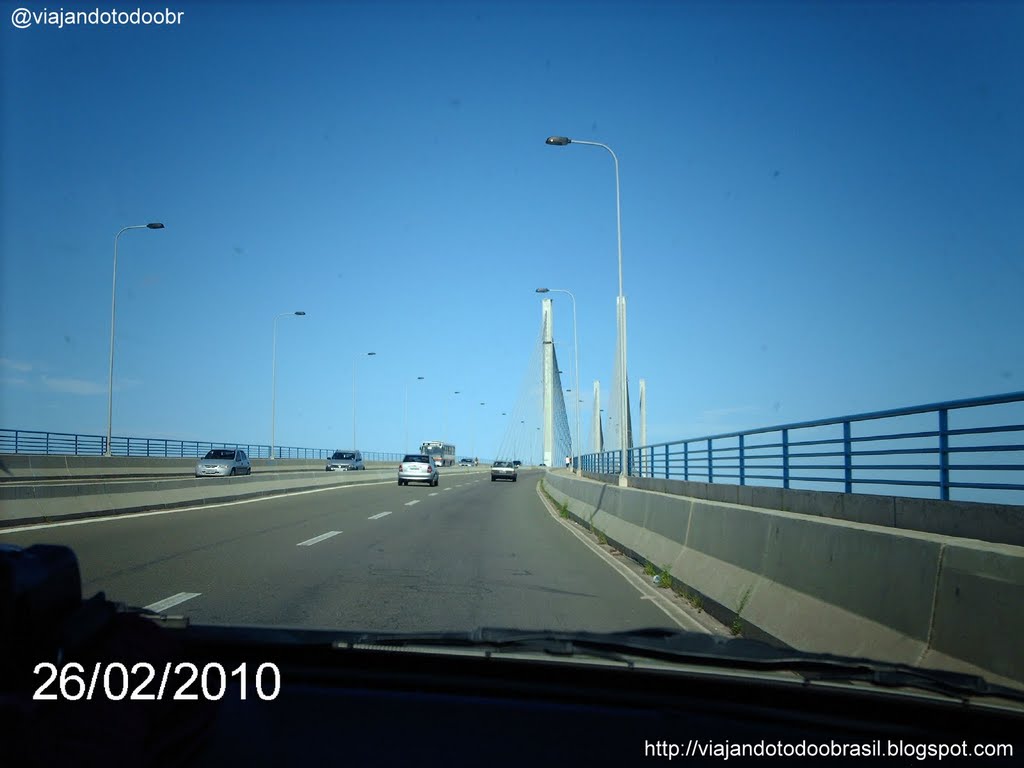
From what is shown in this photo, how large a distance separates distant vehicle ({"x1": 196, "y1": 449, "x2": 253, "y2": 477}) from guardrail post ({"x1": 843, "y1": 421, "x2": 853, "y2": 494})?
3314 centimetres

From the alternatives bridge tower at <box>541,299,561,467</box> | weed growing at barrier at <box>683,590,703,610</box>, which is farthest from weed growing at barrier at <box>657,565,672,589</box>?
bridge tower at <box>541,299,561,467</box>

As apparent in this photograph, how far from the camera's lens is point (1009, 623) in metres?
3.75

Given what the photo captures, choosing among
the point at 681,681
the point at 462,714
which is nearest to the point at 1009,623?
the point at 681,681

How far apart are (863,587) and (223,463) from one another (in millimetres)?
38978

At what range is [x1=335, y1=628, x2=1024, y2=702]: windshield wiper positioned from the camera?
304 centimetres

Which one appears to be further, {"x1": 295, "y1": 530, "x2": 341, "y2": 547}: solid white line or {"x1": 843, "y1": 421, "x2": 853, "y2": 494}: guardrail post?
{"x1": 295, "y1": 530, "x2": 341, "y2": 547}: solid white line

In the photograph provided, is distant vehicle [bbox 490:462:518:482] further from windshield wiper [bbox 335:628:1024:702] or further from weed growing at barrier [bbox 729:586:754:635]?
windshield wiper [bbox 335:628:1024:702]

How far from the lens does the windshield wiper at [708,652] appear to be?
304 cm

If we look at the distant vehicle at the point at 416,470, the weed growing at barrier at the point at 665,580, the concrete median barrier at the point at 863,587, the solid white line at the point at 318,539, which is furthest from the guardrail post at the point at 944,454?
the distant vehicle at the point at 416,470

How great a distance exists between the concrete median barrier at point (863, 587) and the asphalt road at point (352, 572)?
89cm

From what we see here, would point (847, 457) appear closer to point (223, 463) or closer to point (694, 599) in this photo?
point (694, 599)

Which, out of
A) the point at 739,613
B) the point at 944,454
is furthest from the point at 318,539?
the point at 944,454

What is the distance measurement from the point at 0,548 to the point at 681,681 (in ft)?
7.62

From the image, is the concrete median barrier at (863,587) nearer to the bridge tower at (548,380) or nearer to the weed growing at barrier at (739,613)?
the weed growing at barrier at (739,613)
